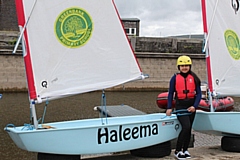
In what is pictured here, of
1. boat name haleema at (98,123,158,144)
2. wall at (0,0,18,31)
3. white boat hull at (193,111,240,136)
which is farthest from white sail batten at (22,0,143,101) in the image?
wall at (0,0,18,31)

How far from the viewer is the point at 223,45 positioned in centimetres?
596

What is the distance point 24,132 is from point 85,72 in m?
1.13

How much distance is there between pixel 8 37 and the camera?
2181cm

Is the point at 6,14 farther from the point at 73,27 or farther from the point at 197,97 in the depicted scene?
the point at 197,97

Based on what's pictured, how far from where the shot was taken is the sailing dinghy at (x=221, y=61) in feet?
18.0

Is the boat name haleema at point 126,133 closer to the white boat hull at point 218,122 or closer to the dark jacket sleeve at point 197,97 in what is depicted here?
the dark jacket sleeve at point 197,97

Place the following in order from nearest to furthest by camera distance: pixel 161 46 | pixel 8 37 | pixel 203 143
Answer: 1. pixel 203 143
2. pixel 8 37
3. pixel 161 46

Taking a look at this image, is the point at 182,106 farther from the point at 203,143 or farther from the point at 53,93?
the point at 203,143

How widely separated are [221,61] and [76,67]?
248 centimetres

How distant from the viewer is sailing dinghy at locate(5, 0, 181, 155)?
443 centimetres

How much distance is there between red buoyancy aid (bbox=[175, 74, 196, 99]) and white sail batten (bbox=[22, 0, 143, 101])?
0.57 m

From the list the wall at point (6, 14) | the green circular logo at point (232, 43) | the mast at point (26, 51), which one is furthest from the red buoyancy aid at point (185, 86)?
the wall at point (6, 14)

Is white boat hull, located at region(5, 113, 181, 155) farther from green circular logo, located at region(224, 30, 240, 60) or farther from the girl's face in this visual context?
green circular logo, located at region(224, 30, 240, 60)

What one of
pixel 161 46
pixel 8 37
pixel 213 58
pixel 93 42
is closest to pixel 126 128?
pixel 93 42
